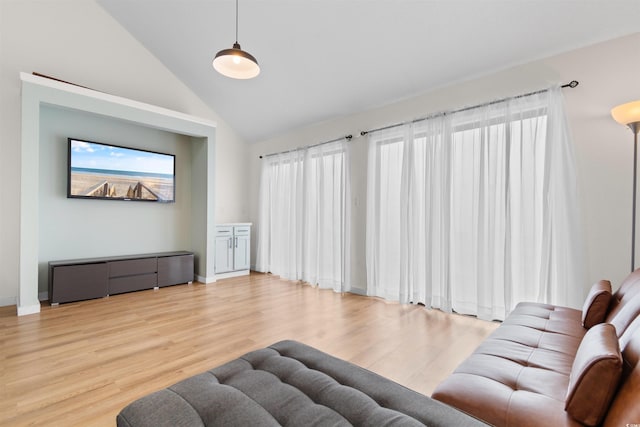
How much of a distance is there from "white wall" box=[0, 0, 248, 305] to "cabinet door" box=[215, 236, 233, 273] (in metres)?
2.44

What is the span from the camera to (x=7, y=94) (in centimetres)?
369

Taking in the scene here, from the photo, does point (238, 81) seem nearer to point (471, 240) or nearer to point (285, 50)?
point (285, 50)

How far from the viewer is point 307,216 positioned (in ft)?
16.7

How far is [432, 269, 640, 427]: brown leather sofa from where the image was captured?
0.94 m

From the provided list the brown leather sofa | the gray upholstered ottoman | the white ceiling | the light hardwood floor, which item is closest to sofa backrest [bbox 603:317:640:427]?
the brown leather sofa

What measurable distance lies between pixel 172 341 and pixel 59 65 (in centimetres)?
418

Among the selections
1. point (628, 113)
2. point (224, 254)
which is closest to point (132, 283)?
point (224, 254)

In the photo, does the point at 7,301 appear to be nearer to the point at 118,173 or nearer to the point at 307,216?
the point at 118,173

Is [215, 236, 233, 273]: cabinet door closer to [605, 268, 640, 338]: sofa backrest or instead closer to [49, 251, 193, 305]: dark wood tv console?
[49, 251, 193, 305]: dark wood tv console

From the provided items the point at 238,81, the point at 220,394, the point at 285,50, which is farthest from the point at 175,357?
the point at 238,81

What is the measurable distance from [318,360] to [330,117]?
4.12 metres

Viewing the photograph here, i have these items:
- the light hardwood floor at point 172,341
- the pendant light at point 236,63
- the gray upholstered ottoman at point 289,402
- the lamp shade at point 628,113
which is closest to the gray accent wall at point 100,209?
the light hardwood floor at point 172,341

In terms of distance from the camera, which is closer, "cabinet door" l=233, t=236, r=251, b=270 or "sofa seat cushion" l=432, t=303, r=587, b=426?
"sofa seat cushion" l=432, t=303, r=587, b=426

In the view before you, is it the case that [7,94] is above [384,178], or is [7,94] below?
above
